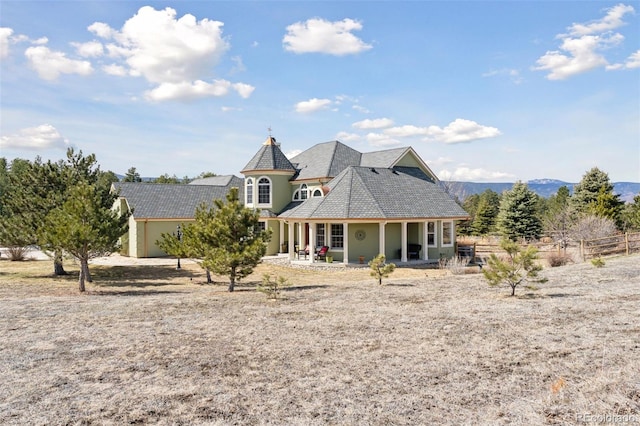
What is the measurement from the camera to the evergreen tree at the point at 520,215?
4241 centimetres

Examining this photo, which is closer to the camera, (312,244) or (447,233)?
(312,244)

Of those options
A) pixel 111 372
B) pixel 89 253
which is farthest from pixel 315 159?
pixel 111 372

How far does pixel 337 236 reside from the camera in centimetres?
2647

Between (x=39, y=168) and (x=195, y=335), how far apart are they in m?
17.1

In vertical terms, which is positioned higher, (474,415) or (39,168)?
(39,168)

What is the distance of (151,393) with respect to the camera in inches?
240

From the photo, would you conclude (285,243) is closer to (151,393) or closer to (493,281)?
(493,281)

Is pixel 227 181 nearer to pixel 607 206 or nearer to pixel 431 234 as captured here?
pixel 431 234

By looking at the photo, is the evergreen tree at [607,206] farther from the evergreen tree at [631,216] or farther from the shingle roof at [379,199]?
the shingle roof at [379,199]

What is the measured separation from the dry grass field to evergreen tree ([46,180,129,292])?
3472 mm

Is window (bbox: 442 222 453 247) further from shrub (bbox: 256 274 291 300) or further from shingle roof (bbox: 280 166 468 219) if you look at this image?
shrub (bbox: 256 274 291 300)

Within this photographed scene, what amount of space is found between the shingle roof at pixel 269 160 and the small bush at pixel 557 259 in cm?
1811

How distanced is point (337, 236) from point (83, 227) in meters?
14.2

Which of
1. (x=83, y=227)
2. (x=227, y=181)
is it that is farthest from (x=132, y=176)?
(x=83, y=227)
